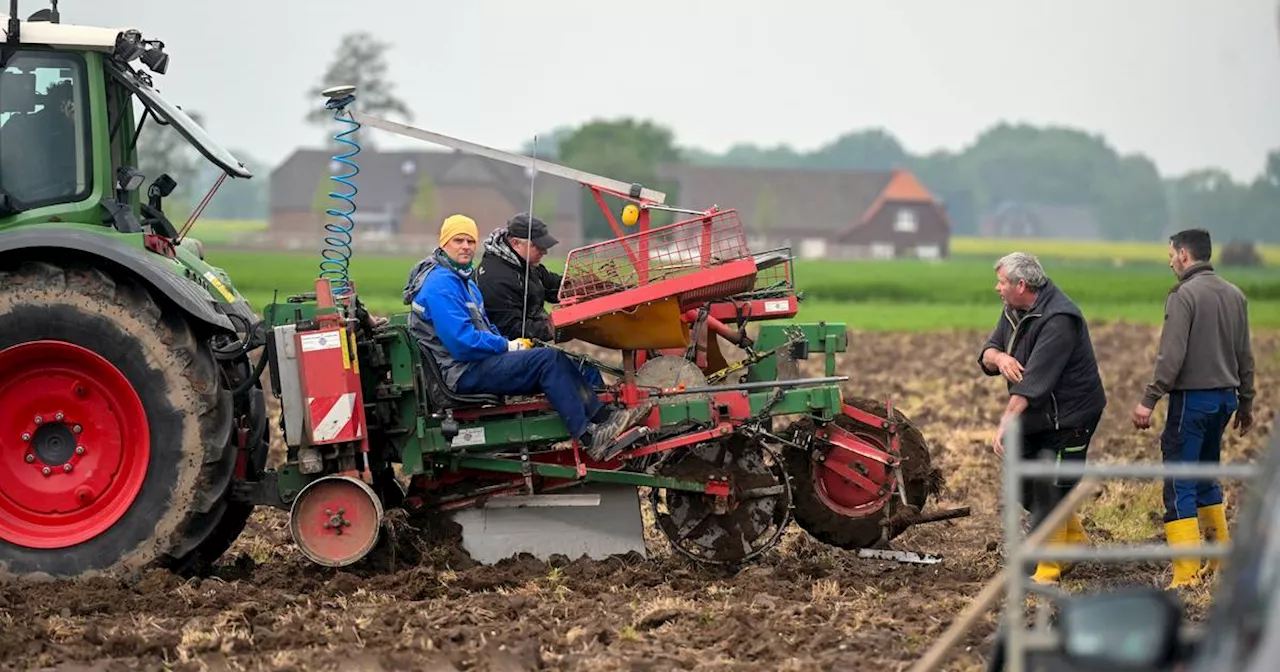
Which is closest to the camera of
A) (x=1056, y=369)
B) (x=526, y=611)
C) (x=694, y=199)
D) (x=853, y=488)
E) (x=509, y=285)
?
(x=526, y=611)

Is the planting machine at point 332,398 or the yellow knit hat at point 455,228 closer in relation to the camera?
the planting machine at point 332,398

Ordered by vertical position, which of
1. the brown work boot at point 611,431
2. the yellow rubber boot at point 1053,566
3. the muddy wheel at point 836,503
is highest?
the brown work boot at point 611,431

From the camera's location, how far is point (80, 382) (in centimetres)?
830

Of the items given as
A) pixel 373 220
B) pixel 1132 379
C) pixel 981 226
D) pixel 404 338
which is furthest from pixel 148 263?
pixel 981 226

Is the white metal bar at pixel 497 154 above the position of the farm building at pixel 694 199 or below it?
below

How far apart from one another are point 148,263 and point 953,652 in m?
4.17

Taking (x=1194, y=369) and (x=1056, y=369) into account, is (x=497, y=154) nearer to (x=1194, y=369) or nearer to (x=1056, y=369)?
(x=1056, y=369)

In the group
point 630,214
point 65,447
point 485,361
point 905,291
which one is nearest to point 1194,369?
point 630,214

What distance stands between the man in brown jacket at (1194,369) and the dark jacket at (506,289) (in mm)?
3334

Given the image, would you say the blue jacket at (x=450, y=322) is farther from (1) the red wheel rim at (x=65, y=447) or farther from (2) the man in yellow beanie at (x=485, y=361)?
(1) the red wheel rim at (x=65, y=447)

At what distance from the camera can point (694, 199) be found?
85.0m

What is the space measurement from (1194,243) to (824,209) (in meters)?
80.2

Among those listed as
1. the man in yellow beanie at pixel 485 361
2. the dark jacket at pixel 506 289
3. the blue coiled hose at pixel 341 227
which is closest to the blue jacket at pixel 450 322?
the man in yellow beanie at pixel 485 361

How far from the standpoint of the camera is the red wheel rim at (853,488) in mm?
9234
